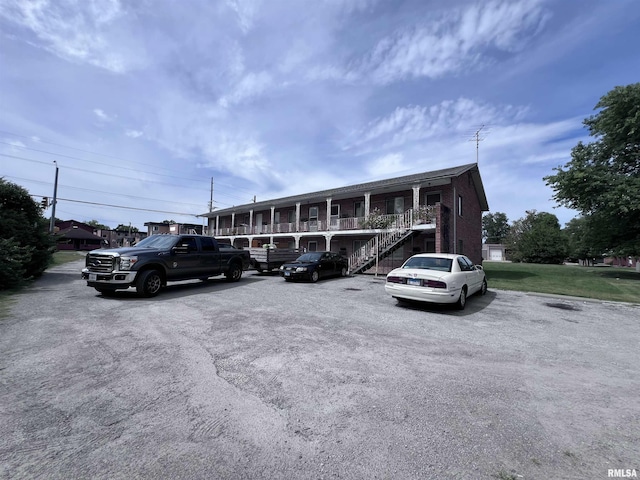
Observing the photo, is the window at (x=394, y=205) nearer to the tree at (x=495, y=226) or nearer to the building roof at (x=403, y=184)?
the building roof at (x=403, y=184)

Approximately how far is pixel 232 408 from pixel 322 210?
73.6 feet

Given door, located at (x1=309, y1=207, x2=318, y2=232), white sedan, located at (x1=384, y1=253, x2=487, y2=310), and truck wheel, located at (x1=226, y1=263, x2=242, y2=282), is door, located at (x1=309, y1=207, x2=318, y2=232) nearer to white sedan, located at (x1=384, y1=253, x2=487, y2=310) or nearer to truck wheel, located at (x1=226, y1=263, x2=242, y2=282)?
truck wheel, located at (x1=226, y1=263, x2=242, y2=282)

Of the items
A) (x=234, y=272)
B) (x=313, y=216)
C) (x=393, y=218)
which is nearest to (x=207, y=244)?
(x=234, y=272)

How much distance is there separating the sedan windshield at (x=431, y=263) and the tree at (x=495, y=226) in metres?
113

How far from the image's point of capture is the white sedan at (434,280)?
7555mm

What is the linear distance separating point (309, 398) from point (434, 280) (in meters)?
5.47

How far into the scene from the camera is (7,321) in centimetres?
582

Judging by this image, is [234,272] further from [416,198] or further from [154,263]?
[416,198]

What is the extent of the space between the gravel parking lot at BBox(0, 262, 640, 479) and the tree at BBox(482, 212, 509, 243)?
11629 cm

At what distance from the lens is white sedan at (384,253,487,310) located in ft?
24.8

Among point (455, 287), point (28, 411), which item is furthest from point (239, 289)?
point (28, 411)

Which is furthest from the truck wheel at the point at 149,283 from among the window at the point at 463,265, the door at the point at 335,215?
the door at the point at 335,215

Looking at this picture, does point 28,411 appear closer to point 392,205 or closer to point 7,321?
point 7,321

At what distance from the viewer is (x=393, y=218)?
1805cm
